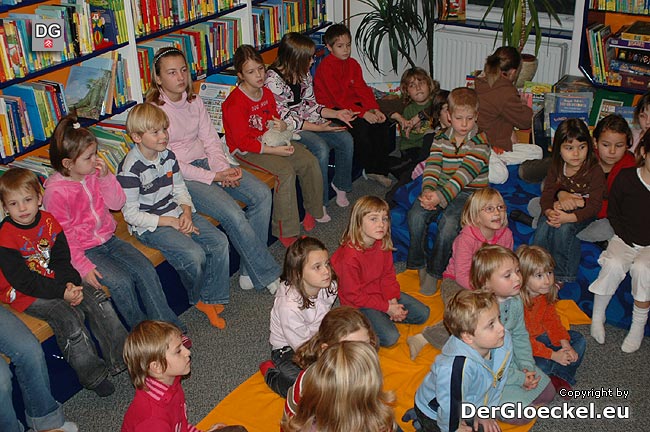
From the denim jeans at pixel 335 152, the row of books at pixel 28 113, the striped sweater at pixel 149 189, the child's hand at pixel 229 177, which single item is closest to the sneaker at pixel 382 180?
the denim jeans at pixel 335 152

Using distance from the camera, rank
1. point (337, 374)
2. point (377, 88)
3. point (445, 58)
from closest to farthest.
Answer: point (337, 374), point (377, 88), point (445, 58)

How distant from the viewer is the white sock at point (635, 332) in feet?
11.1

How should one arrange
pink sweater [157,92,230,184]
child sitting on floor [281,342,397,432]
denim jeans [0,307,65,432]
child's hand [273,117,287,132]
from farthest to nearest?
child's hand [273,117,287,132] → pink sweater [157,92,230,184] → denim jeans [0,307,65,432] → child sitting on floor [281,342,397,432]

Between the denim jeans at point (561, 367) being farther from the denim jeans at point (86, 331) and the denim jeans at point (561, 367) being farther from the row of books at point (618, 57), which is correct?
the row of books at point (618, 57)

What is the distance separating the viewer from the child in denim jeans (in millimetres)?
2986

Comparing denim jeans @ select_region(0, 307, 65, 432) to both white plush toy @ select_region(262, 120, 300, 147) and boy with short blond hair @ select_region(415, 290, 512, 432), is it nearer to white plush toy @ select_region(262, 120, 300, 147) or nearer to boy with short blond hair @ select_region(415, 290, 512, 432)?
boy with short blond hair @ select_region(415, 290, 512, 432)

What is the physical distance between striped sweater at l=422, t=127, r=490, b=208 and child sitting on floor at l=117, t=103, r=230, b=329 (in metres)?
1.20

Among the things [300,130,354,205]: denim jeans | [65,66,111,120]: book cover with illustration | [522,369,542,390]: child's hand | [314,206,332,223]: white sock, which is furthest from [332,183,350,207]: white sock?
[522,369,542,390]: child's hand

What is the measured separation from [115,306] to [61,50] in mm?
1420

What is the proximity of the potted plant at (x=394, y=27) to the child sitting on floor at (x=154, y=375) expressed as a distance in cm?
352

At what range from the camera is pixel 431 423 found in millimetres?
2785

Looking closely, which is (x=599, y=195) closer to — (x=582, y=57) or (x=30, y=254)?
(x=582, y=57)

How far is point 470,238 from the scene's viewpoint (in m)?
3.49

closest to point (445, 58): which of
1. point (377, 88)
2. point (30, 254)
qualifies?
point (377, 88)
